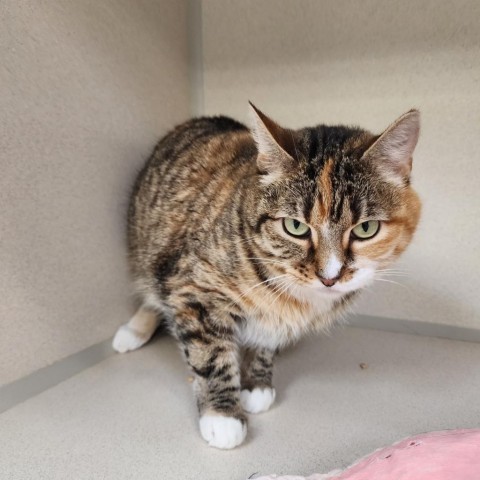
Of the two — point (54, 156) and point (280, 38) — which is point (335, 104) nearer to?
point (280, 38)

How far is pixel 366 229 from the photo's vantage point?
3.18 ft

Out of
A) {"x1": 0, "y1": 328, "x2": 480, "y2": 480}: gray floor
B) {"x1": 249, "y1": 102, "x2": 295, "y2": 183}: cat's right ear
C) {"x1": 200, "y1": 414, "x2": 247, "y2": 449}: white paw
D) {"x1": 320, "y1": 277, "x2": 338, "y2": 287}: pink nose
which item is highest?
{"x1": 249, "y1": 102, "x2": 295, "y2": 183}: cat's right ear

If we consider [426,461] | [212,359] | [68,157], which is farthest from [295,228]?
[68,157]

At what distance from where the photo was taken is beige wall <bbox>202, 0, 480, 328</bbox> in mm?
1410

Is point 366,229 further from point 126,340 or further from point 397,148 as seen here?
point 126,340

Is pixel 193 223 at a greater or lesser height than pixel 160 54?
lesser

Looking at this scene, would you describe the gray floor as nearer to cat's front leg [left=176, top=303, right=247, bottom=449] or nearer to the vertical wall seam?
cat's front leg [left=176, top=303, right=247, bottom=449]

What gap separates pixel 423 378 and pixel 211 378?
63 centimetres

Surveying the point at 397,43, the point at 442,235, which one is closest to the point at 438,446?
the point at 442,235

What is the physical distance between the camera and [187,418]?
3.66 feet

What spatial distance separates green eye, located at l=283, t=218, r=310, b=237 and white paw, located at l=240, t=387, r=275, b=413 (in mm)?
447

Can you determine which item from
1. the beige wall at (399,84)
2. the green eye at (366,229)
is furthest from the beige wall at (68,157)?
the green eye at (366,229)

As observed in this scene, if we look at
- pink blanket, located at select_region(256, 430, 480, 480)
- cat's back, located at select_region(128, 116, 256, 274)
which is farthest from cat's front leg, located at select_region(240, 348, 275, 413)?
cat's back, located at select_region(128, 116, 256, 274)

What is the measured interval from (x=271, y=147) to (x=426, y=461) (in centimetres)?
65
